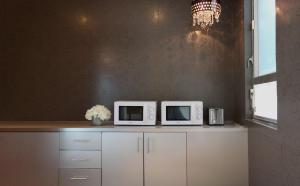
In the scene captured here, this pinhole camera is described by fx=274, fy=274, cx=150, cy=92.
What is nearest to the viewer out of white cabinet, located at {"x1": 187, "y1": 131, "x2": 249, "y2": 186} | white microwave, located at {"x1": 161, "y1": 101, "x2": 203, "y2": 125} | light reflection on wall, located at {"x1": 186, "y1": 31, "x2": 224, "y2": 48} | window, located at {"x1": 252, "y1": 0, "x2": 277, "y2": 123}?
window, located at {"x1": 252, "y1": 0, "x2": 277, "y2": 123}

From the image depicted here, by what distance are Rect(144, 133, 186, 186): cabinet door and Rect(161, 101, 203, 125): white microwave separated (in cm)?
19

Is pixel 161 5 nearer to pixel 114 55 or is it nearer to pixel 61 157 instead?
pixel 114 55

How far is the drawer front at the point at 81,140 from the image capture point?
2.50 m

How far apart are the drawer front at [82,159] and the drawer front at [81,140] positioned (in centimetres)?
5

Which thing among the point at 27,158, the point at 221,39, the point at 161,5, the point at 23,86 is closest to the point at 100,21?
the point at 161,5

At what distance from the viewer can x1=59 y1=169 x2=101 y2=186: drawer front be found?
2.51 m

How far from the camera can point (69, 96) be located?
118 inches

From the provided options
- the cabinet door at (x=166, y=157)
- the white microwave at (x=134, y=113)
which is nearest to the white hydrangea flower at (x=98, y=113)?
the white microwave at (x=134, y=113)

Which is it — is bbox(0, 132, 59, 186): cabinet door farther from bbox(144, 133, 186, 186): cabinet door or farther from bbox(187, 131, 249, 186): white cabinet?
bbox(187, 131, 249, 186): white cabinet

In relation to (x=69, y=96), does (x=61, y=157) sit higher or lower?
lower

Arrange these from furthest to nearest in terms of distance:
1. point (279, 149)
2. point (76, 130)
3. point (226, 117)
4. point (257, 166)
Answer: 1. point (226, 117)
2. point (76, 130)
3. point (257, 166)
4. point (279, 149)

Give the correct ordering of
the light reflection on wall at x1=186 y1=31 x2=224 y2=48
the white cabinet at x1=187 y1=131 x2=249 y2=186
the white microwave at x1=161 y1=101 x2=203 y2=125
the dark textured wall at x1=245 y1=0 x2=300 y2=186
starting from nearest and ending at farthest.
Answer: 1. the dark textured wall at x1=245 y1=0 x2=300 y2=186
2. the white cabinet at x1=187 y1=131 x2=249 y2=186
3. the white microwave at x1=161 y1=101 x2=203 y2=125
4. the light reflection on wall at x1=186 y1=31 x2=224 y2=48

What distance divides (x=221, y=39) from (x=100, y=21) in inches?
52.4

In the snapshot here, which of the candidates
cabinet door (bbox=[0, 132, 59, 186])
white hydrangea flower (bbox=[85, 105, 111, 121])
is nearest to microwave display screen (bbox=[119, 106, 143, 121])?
white hydrangea flower (bbox=[85, 105, 111, 121])
